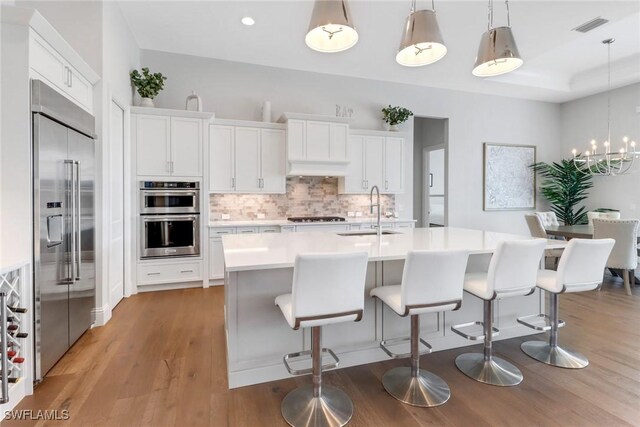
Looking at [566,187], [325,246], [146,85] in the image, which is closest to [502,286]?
[325,246]

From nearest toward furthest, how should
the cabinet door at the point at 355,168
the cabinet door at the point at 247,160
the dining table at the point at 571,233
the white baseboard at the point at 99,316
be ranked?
the white baseboard at the point at 99,316 < the dining table at the point at 571,233 < the cabinet door at the point at 247,160 < the cabinet door at the point at 355,168

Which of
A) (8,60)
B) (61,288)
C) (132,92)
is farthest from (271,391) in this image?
(132,92)

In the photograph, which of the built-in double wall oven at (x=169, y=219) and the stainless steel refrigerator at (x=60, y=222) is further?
the built-in double wall oven at (x=169, y=219)

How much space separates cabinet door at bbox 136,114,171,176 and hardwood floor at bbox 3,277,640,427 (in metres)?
2.02

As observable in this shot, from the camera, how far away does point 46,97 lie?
7.11ft

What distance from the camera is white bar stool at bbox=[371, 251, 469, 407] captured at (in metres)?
1.85

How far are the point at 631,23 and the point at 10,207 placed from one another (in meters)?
6.64

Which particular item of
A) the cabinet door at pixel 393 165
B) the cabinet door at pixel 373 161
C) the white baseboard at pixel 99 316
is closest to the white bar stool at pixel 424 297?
the white baseboard at pixel 99 316

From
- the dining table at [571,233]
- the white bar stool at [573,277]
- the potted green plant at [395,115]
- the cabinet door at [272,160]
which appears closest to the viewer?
the white bar stool at [573,277]

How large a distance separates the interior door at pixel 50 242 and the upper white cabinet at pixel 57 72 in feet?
1.13

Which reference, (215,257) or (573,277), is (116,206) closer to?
(215,257)

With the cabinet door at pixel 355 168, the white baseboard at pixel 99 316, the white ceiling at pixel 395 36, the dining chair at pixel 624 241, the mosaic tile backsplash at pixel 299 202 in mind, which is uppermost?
the white ceiling at pixel 395 36

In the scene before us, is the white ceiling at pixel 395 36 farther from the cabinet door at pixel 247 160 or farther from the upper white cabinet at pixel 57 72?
the upper white cabinet at pixel 57 72

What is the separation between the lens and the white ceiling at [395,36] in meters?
3.52
